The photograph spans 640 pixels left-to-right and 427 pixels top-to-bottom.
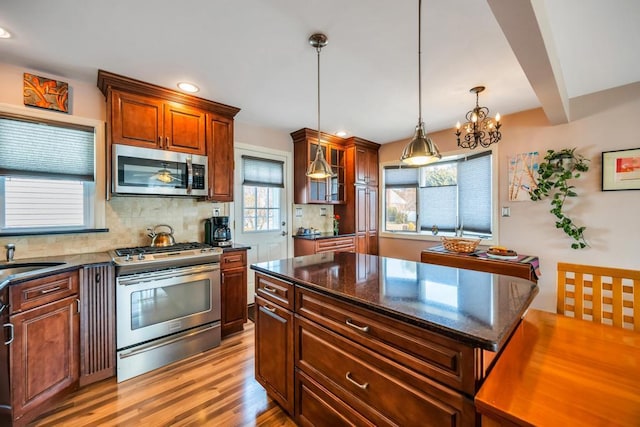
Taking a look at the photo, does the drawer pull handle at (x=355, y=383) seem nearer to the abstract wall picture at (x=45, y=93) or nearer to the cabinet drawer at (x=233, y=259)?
the cabinet drawer at (x=233, y=259)

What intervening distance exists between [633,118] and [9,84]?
5.51 meters

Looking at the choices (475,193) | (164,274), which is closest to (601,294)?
(475,193)

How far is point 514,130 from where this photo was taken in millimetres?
3320

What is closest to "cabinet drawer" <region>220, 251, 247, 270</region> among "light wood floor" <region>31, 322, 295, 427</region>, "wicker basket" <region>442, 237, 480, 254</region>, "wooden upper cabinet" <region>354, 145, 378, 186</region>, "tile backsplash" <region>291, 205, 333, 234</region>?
"light wood floor" <region>31, 322, 295, 427</region>

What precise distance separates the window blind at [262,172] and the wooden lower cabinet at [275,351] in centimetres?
215

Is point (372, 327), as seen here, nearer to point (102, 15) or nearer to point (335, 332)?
point (335, 332)

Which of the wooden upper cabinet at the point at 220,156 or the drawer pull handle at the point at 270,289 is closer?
the drawer pull handle at the point at 270,289

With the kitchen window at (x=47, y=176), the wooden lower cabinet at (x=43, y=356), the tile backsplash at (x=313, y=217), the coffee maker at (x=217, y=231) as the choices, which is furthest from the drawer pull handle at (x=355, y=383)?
the tile backsplash at (x=313, y=217)

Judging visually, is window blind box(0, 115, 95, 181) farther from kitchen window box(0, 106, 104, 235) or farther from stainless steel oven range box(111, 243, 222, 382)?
stainless steel oven range box(111, 243, 222, 382)

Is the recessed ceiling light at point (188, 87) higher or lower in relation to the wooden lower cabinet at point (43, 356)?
higher

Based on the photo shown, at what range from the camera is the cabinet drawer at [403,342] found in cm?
88

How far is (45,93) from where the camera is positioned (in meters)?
2.26

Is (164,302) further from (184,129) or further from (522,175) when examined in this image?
(522,175)

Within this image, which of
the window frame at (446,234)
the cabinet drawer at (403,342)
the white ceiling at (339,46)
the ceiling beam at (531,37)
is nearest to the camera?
the cabinet drawer at (403,342)
